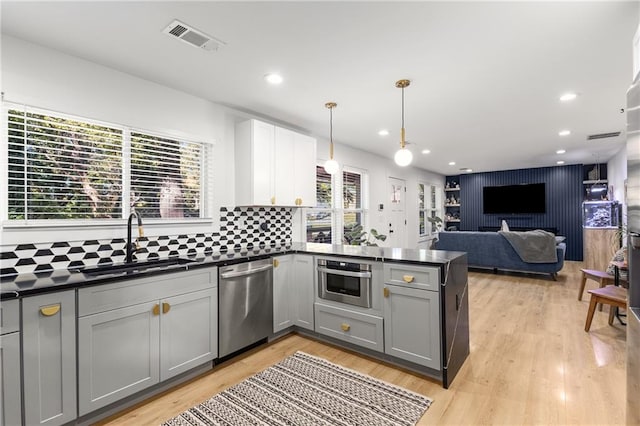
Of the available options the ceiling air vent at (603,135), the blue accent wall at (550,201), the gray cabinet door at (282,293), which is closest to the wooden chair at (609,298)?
the ceiling air vent at (603,135)

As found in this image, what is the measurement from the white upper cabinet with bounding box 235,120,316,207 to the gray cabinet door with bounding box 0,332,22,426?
6.93 ft

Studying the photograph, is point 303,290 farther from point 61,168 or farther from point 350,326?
point 61,168

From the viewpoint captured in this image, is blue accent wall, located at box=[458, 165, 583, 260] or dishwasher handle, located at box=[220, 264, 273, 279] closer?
dishwasher handle, located at box=[220, 264, 273, 279]

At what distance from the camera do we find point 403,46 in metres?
2.20

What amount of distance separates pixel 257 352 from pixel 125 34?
2730 millimetres

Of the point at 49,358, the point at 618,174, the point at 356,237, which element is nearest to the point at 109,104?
the point at 49,358

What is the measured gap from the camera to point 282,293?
10.3 ft

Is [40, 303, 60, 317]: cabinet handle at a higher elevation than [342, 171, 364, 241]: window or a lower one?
lower

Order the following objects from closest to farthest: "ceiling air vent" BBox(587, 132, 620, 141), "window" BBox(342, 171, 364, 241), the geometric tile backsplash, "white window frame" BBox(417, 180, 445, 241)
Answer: the geometric tile backsplash → "ceiling air vent" BBox(587, 132, 620, 141) → "window" BBox(342, 171, 364, 241) → "white window frame" BBox(417, 180, 445, 241)

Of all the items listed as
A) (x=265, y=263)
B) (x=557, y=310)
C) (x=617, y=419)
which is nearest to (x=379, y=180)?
(x=557, y=310)

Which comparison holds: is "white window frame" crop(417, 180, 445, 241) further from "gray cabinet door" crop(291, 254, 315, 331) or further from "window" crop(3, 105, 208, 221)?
"window" crop(3, 105, 208, 221)

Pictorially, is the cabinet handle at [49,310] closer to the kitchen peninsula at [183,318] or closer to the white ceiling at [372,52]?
the kitchen peninsula at [183,318]

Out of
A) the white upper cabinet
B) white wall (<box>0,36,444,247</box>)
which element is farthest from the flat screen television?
white wall (<box>0,36,444,247</box>)

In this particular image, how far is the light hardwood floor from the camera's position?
1958mm
